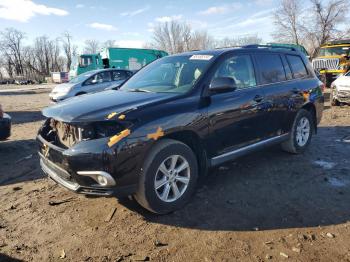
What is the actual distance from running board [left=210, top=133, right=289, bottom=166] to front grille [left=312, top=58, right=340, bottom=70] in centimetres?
1485

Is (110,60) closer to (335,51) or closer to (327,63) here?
(327,63)

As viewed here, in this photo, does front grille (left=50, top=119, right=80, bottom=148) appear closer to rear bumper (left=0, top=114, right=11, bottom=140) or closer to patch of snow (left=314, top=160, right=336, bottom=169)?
rear bumper (left=0, top=114, right=11, bottom=140)

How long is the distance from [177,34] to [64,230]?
6571cm

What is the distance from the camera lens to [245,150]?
4395mm

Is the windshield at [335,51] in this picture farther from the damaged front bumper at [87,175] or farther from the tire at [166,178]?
the damaged front bumper at [87,175]

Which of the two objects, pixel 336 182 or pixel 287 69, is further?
pixel 287 69

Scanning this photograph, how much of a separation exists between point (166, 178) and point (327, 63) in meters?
17.6

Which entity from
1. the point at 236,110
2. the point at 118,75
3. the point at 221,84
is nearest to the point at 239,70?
the point at 236,110

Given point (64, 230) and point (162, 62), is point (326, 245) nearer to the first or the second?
point (64, 230)

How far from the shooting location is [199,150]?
12.6 ft

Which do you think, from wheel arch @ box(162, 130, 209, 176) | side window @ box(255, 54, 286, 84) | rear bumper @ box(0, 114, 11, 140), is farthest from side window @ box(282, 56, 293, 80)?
rear bumper @ box(0, 114, 11, 140)

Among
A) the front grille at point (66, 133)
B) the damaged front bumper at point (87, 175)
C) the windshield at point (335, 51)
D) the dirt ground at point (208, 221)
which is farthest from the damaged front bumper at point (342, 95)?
the front grille at point (66, 133)

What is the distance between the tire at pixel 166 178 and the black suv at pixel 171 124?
1 cm

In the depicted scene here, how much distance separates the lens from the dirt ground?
294 centimetres
